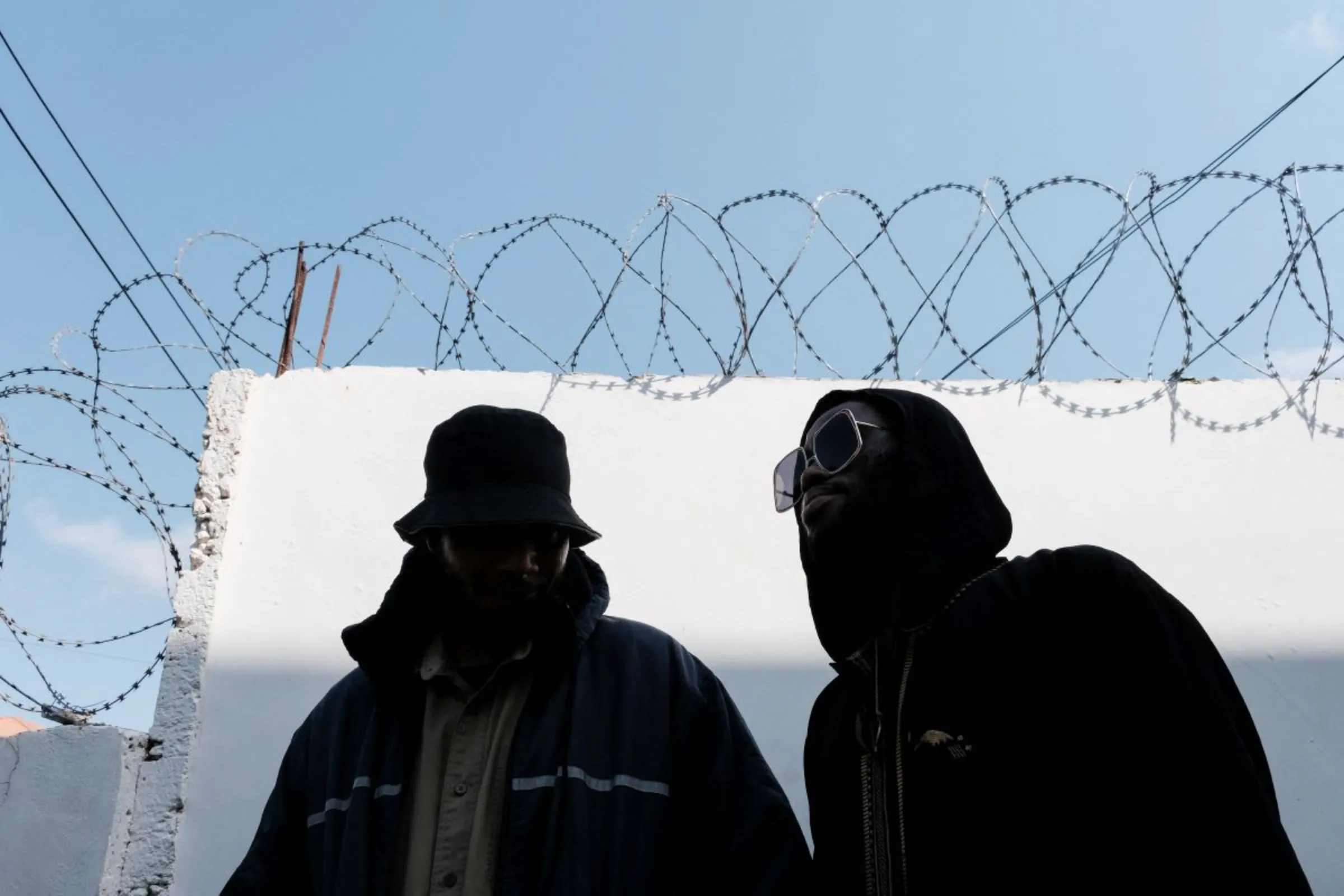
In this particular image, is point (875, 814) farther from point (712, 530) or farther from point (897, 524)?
point (712, 530)

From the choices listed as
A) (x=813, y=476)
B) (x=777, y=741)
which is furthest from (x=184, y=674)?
(x=813, y=476)

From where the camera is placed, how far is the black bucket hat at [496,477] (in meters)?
2.09

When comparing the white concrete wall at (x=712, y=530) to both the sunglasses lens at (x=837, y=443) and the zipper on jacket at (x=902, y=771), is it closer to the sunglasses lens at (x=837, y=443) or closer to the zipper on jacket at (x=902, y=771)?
the sunglasses lens at (x=837, y=443)

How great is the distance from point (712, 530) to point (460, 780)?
2.24 metres

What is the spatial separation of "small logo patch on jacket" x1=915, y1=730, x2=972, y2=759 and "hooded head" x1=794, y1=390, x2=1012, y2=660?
0.22 metres

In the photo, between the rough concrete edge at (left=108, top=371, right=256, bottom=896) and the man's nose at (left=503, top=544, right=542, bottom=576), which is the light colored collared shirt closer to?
the man's nose at (left=503, top=544, right=542, bottom=576)

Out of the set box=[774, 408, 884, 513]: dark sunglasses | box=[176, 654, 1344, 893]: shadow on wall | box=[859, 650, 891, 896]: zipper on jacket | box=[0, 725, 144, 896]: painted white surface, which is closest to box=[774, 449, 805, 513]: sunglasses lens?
box=[774, 408, 884, 513]: dark sunglasses

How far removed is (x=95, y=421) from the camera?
427 centimetres

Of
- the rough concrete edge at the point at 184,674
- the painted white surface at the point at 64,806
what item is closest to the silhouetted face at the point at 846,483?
the rough concrete edge at the point at 184,674

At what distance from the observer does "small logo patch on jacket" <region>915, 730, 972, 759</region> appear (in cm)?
170

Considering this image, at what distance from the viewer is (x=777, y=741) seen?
382 centimetres

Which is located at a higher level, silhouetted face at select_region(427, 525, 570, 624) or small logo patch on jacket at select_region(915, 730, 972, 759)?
silhouetted face at select_region(427, 525, 570, 624)

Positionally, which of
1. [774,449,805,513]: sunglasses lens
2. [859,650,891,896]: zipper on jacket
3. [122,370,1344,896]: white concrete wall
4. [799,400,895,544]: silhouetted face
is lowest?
[859,650,891,896]: zipper on jacket

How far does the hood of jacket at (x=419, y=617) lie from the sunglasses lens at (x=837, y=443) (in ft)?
1.56
